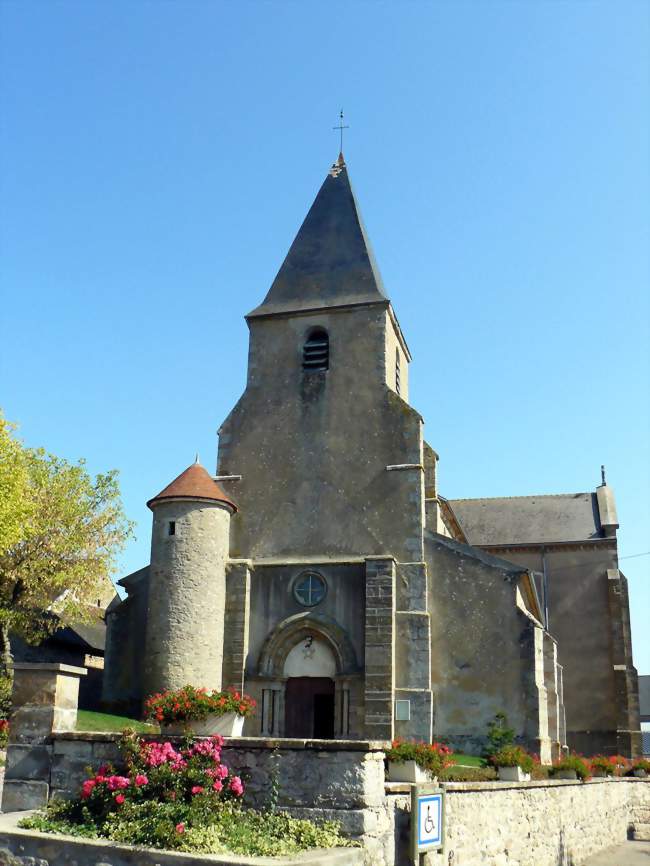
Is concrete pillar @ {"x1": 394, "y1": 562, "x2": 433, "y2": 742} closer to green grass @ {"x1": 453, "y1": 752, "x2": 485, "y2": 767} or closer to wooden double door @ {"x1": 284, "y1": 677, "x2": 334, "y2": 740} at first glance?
green grass @ {"x1": 453, "y1": 752, "x2": 485, "y2": 767}

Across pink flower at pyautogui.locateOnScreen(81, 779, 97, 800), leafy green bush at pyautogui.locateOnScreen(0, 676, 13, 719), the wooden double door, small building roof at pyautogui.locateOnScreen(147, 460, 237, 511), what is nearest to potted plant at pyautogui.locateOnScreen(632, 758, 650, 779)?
the wooden double door

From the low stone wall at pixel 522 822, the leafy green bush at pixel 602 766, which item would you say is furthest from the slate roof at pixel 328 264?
the low stone wall at pixel 522 822

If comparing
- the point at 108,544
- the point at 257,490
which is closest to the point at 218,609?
the point at 257,490

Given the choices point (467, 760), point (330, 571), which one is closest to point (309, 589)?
point (330, 571)

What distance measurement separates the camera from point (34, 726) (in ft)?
33.1

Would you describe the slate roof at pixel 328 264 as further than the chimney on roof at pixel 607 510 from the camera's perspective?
No

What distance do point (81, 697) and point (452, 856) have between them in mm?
19219

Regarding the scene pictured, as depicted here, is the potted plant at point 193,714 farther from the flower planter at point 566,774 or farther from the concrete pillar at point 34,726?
the flower planter at point 566,774

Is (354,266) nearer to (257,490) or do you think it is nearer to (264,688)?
(257,490)

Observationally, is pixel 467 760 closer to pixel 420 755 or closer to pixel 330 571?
pixel 330 571

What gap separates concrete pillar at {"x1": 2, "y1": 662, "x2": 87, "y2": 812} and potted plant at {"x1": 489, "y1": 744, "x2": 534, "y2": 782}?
23.6 ft

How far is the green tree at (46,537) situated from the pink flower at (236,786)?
14.5 metres

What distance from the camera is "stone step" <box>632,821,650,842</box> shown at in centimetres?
2162

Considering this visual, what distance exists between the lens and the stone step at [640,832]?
70.9ft
